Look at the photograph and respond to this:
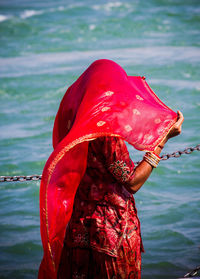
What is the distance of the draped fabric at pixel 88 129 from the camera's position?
77.2 inches

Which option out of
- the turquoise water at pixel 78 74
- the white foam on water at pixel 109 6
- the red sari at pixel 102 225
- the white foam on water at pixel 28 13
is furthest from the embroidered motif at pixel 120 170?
the white foam on water at pixel 109 6

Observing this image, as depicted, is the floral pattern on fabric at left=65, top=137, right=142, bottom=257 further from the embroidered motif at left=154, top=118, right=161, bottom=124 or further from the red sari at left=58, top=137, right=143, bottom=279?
the embroidered motif at left=154, top=118, right=161, bottom=124

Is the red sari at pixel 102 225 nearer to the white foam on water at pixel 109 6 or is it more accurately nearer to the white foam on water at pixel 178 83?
the white foam on water at pixel 178 83

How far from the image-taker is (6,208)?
19.2 ft

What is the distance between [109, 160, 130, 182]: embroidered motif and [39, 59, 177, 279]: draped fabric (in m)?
0.11

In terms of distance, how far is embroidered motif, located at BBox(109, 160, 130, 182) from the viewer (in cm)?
200

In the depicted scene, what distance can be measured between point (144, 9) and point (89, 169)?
22.1 m

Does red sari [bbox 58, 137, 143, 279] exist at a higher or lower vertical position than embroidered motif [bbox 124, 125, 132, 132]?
lower

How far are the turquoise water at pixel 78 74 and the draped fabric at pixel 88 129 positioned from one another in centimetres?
243

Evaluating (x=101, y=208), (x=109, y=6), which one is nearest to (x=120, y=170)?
(x=101, y=208)

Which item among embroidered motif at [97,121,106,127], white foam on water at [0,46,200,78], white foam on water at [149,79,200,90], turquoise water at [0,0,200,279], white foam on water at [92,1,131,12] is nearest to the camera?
embroidered motif at [97,121,106,127]

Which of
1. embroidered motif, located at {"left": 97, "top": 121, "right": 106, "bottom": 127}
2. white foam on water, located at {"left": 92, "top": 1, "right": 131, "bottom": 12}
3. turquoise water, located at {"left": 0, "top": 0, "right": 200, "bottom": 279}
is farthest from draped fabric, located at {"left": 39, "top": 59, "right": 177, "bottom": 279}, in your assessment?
white foam on water, located at {"left": 92, "top": 1, "right": 131, "bottom": 12}

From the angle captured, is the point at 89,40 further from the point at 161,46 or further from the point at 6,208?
the point at 6,208

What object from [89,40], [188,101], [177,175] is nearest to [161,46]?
[89,40]
